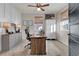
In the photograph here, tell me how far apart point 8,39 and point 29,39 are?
518mm

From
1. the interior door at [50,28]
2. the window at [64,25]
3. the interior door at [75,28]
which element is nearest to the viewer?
the interior door at [75,28]

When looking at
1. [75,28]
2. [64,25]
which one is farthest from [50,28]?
[75,28]

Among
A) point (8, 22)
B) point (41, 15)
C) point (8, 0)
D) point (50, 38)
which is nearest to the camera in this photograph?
point (8, 0)

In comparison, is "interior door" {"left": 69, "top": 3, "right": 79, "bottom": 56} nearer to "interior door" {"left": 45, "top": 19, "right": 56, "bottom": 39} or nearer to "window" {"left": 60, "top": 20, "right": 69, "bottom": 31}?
"window" {"left": 60, "top": 20, "right": 69, "bottom": 31}

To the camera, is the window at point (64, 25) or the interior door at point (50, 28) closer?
the window at point (64, 25)

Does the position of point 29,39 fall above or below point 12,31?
below

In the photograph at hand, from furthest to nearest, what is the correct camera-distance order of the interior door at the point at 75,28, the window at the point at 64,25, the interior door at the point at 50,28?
the interior door at the point at 50,28 → the window at the point at 64,25 → the interior door at the point at 75,28

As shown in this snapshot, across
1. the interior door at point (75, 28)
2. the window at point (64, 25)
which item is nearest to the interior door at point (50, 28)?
the window at point (64, 25)

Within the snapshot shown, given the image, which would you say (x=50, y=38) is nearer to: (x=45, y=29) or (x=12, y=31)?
(x=45, y=29)

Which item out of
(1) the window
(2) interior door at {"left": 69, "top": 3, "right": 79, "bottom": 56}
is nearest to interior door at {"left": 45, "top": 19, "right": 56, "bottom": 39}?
(1) the window

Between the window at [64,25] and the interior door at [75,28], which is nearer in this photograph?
the interior door at [75,28]

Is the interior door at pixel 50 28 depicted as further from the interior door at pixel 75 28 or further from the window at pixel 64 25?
the interior door at pixel 75 28

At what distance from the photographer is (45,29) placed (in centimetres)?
278

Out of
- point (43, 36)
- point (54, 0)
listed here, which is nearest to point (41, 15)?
point (43, 36)
